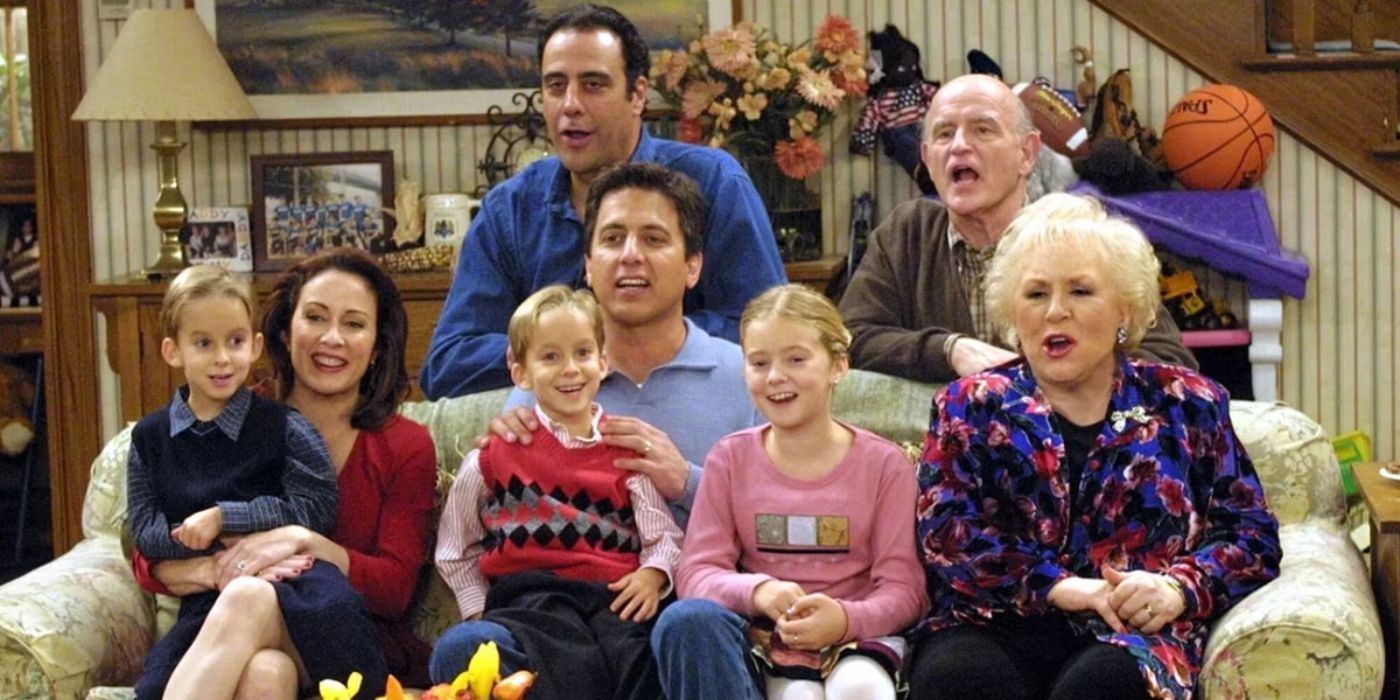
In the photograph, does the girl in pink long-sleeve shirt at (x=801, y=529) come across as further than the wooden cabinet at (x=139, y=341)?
No

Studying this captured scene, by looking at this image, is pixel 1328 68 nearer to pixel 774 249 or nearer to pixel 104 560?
pixel 774 249

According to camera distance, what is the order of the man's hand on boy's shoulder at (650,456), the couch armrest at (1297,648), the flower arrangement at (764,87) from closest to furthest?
1. the couch armrest at (1297,648)
2. the man's hand on boy's shoulder at (650,456)
3. the flower arrangement at (764,87)

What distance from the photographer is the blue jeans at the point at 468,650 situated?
2.76m

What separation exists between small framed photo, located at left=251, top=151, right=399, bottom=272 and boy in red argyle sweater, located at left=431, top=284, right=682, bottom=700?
2.27 metres

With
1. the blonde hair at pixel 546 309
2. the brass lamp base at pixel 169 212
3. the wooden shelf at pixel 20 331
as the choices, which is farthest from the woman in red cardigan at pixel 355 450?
the wooden shelf at pixel 20 331

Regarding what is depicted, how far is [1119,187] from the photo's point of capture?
4.86 metres

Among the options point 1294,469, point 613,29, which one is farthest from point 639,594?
point 613,29

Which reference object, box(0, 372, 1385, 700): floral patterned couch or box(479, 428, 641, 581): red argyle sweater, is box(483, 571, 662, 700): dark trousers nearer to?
box(479, 428, 641, 581): red argyle sweater

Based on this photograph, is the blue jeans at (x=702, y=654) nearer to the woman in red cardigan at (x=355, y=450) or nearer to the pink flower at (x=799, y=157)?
the woman in red cardigan at (x=355, y=450)

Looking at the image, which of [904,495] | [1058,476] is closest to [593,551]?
[904,495]

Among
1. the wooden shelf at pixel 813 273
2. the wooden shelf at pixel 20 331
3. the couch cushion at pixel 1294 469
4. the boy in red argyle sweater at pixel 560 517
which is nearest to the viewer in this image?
the boy in red argyle sweater at pixel 560 517

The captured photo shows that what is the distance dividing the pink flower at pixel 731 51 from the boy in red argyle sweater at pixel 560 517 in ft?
6.46

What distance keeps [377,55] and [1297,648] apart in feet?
11.1

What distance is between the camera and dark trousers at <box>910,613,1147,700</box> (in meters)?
2.63
